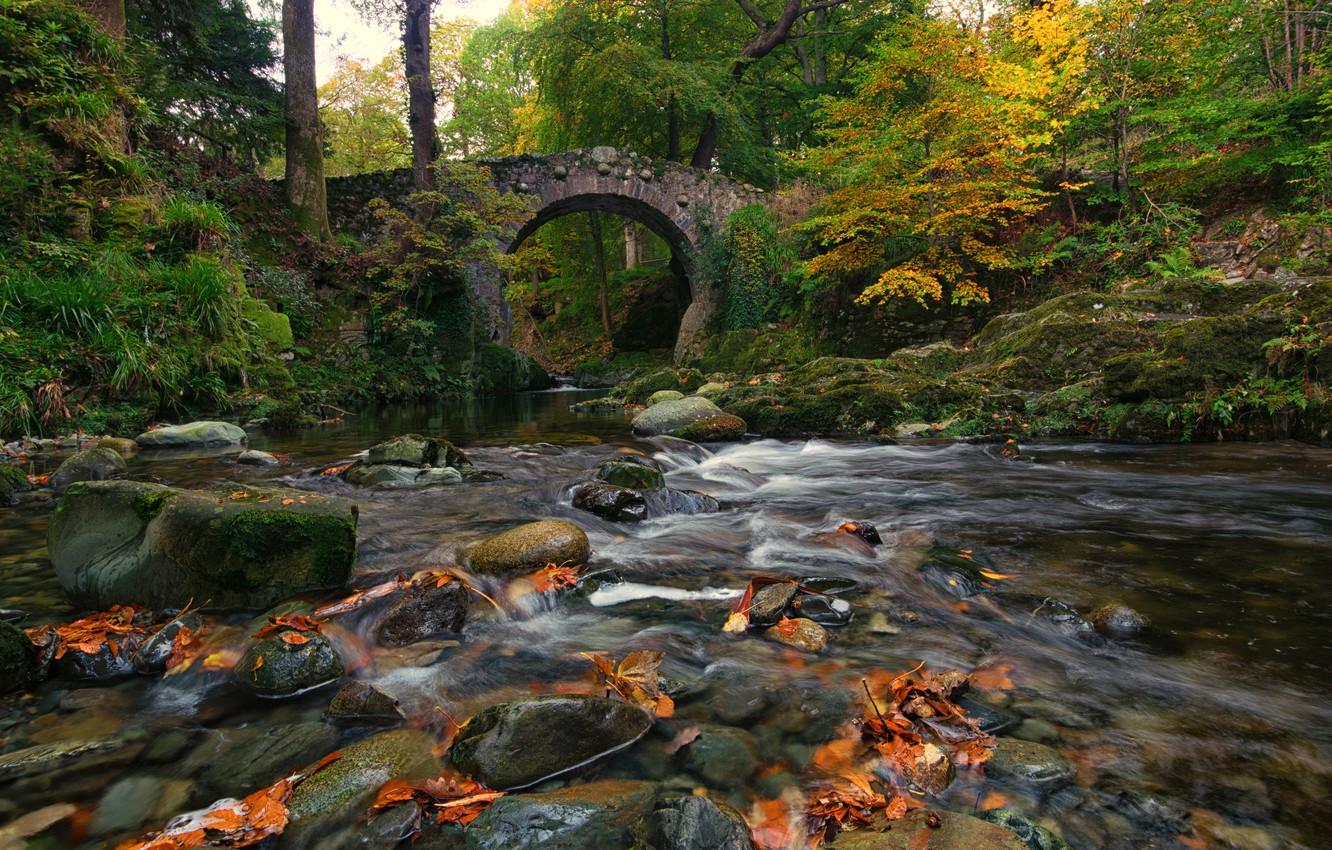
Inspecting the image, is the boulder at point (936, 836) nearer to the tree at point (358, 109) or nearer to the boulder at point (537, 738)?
the boulder at point (537, 738)

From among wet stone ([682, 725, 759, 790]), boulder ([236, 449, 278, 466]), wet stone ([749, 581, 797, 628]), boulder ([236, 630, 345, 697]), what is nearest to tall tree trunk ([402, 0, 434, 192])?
boulder ([236, 449, 278, 466])

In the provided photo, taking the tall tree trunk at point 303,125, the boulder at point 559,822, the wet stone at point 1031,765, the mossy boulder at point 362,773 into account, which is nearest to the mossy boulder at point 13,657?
the mossy boulder at point 362,773

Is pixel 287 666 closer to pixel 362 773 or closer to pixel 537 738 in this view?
pixel 362 773

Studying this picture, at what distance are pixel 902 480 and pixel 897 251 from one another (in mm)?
8424

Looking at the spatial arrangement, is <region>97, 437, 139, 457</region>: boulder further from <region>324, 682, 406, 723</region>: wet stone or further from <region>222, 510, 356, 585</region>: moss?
<region>324, 682, 406, 723</region>: wet stone

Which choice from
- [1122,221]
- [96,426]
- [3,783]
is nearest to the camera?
[3,783]

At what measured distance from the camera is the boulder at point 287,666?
2053mm

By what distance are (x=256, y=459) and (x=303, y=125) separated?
1042 centimetres

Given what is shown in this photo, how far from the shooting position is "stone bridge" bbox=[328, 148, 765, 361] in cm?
1557

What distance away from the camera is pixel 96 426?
6.75 metres

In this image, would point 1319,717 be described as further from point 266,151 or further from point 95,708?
point 266,151

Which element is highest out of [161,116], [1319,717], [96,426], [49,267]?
[161,116]

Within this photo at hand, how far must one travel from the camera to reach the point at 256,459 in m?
5.88

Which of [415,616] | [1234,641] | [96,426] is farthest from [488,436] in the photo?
[1234,641]
